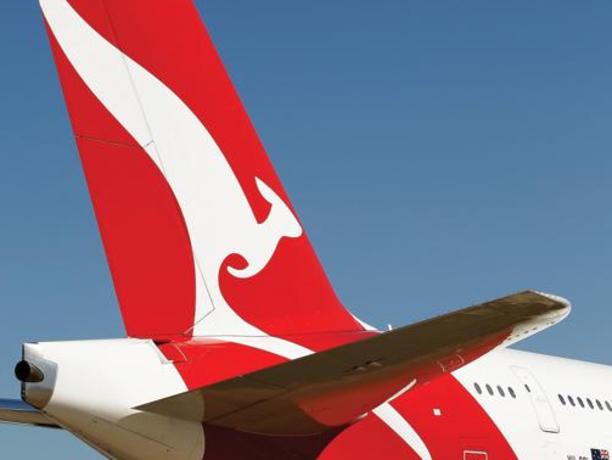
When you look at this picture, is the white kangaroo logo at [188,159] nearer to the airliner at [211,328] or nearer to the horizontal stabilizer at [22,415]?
the airliner at [211,328]

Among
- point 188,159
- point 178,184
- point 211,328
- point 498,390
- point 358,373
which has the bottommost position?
point 358,373

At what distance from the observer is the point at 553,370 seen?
13344mm

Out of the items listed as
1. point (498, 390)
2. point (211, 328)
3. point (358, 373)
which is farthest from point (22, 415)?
point (358, 373)

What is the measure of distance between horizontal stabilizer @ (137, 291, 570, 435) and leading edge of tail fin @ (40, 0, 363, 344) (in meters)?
1.40

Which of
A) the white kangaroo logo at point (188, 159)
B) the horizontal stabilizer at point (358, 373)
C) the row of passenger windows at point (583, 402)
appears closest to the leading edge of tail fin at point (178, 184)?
the white kangaroo logo at point (188, 159)

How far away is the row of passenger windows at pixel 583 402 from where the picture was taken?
13.0m

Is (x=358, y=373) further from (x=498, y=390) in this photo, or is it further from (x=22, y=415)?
(x=22, y=415)

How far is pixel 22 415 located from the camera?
42.8 ft

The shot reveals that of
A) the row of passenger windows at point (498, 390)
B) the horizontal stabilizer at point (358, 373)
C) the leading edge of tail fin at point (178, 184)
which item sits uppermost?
the leading edge of tail fin at point (178, 184)

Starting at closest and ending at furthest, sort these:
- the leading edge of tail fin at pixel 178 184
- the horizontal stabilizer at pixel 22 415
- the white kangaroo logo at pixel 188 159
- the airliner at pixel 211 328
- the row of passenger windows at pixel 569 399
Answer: the airliner at pixel 211 328 < the leading edge of tail fin at pixel 178 184 < the white kangaroo logo at pixel 188 159 < the row of passenger windows at pixel 569 399 < the horizontal stabilizer at pixel 22 415

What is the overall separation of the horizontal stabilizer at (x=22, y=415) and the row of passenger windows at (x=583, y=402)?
20.2 feet

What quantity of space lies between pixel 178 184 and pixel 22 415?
4435 millimetres

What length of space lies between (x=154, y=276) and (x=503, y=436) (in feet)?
14.0

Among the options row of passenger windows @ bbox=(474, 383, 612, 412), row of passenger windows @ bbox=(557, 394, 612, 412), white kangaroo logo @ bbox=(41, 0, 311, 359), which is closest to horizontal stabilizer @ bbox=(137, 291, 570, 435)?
white kangaroo logo @ bbox=(41, 0, 311, 359)
